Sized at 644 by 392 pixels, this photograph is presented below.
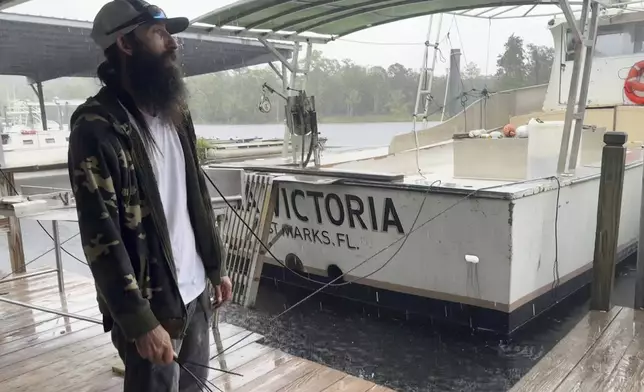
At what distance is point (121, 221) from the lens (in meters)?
1.34

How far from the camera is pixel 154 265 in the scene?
1398 millimetres

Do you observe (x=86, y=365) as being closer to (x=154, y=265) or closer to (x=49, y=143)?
(x=154, y=265)

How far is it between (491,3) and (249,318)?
356 centimetres

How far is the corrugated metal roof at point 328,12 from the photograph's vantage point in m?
5.12

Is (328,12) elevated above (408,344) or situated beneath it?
elevated above

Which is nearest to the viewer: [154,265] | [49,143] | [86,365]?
[154,265]

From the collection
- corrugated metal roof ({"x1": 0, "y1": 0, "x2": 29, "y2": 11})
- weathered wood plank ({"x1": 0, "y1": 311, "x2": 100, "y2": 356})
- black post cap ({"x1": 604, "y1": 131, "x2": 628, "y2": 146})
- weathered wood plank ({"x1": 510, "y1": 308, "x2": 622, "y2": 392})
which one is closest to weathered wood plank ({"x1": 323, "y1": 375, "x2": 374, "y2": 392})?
weathered wood plank ({"x1": 510, "y1": 308, "x2": 622, "y2": 392})

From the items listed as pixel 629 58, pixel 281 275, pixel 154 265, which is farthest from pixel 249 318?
pixel 629 58

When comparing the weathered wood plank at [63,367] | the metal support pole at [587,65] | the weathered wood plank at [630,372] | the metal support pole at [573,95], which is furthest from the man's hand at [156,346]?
the metal support pole at [587,65]

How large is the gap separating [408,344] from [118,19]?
3244 mm

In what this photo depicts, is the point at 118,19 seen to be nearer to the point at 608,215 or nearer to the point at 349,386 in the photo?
the point at 349,386

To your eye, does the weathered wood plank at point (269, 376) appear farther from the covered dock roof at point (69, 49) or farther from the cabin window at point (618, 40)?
the cabin window at point (618, 40)

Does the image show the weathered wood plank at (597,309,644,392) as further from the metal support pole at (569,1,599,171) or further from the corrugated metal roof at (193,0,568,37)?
the corrugated metal roof at (193,0,568,37)

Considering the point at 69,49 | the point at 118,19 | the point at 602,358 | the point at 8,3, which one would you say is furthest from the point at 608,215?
the point at 69,49
